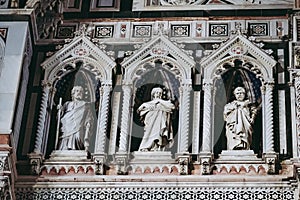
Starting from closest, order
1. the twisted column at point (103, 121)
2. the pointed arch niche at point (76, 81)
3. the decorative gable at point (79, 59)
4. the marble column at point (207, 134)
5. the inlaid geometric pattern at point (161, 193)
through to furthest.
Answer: the inlaid geometric pattern at point (161, 193), the marble column at point (207, 134), the twisted column at point (103, 121), the pointed arch niche at point (76, 81), the decorative gable at point (79, 59)


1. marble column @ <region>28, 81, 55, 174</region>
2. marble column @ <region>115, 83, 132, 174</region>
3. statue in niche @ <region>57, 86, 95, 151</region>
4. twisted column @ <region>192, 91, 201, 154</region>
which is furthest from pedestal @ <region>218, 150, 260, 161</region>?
marble column @ <region>28, 81, 55, 174</region>

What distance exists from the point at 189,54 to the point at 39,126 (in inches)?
90.0

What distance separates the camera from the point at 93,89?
58.5ft

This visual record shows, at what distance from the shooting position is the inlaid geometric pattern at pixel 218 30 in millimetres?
18250

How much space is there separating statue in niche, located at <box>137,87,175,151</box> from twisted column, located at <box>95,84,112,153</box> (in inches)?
17.8

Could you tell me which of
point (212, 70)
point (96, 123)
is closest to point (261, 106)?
point (212, 70)

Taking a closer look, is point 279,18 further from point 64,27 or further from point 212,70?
point 64,27

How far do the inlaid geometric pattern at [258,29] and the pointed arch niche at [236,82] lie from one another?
301 millimetres

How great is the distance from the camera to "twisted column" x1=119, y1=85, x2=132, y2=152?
55.9ft

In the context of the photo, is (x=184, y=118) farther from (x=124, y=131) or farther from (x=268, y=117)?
(x=268, y=117)

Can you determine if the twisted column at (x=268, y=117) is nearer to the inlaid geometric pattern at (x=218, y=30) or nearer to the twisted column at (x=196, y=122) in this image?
the twisted column at (x=196, y=122)

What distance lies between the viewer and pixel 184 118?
1722 cm

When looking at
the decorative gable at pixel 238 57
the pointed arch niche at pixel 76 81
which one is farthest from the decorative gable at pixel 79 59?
the decorative gable at pixel 238 57

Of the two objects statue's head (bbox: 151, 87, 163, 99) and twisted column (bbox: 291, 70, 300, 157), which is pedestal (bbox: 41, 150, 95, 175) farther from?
Result: twisted column (bbox: 291, 70, 300, 157)
